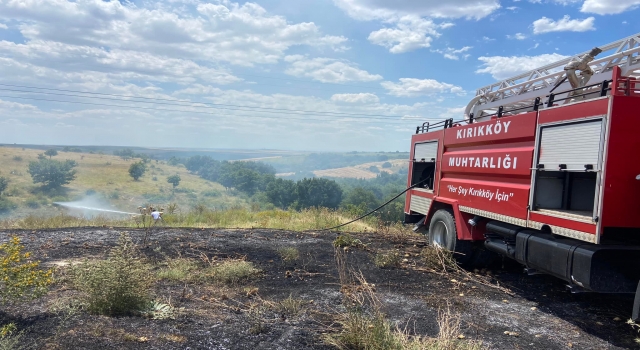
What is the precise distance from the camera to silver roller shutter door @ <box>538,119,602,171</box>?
448cm

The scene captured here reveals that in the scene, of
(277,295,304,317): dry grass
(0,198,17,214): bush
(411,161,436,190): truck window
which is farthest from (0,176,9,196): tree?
(277,295,304,317): dry grass

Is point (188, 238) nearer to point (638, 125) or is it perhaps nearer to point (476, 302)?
point (476, 302)

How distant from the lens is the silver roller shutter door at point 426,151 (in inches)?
346

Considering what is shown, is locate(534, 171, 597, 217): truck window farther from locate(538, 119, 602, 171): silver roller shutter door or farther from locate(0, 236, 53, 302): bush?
locate(0, 236, 53, 302): bush

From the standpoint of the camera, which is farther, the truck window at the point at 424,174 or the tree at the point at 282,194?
the tree at the point at 282,194

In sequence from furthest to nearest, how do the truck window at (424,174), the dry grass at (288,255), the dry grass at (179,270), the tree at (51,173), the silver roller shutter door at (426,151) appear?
the tree at (51,173) < the truck window at (424,174) < the silver roller shutter door at (426,151) < the dry grass at (288,255) < the dry grass at (179,270)

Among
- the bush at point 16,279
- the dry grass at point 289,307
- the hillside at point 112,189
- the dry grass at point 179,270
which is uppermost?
the bush at point 16,279

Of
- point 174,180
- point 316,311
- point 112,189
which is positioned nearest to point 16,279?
point 316,311

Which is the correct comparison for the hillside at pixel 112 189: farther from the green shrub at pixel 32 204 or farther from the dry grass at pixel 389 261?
the dry grass at pixel 389 261

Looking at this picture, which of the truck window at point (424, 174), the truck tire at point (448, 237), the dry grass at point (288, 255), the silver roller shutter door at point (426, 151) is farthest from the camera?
the truck window at point (424, 174)

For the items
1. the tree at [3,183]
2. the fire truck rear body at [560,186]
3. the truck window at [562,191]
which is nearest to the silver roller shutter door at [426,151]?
the fire truck rear body at [560,186]

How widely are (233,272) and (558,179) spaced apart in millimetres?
4693

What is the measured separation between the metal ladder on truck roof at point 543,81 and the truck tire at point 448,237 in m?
2.02

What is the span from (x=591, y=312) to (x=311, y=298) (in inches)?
139
